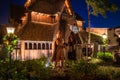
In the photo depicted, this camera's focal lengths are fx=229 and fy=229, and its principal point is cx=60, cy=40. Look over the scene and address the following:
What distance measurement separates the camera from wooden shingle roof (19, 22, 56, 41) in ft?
→ 103

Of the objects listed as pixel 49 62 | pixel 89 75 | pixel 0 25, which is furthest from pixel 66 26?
pixel 89 75

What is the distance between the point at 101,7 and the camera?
90.7ft

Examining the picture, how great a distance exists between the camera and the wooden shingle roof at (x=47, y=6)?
35.2 metres

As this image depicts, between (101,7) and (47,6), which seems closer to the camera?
(101,7)

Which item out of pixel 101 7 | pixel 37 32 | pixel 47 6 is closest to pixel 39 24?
pixel 37 32

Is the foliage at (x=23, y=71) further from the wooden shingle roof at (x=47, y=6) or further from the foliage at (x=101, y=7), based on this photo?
the wooden shingle roof at (x=47, y=6)

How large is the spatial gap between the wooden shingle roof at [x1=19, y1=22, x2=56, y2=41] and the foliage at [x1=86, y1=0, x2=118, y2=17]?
8.45 metres

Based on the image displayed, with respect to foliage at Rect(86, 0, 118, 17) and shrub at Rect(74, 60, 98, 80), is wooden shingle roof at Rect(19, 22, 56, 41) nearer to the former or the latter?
foliage at Rect(86, 0, 118, 17)

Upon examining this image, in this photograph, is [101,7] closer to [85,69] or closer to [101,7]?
[101,7]

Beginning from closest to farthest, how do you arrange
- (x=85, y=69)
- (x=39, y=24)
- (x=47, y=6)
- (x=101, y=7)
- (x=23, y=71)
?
(x=23, y=71)
(x=85, y=69)
(x=101, y=7)
(x=39, y=24)
(x=47, y=6)

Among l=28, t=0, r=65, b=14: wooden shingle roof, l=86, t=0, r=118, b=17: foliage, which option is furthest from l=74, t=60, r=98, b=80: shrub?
l=28, t=0, r=65, b=14: wooden shingle roof

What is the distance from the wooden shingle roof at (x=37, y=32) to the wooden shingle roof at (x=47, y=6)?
248 cm

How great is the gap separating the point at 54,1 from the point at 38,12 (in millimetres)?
5862

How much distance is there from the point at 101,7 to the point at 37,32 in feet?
33.2
